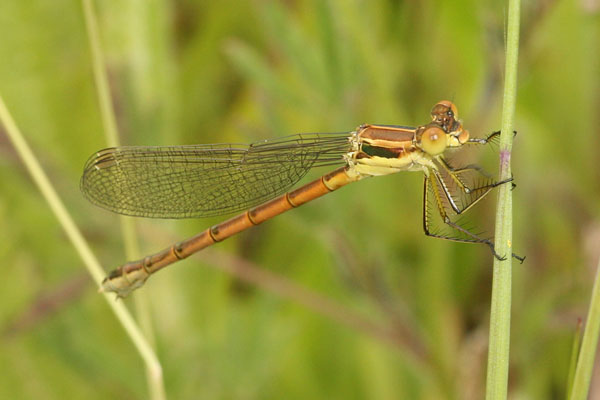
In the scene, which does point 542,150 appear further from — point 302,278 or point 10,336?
point 10,336

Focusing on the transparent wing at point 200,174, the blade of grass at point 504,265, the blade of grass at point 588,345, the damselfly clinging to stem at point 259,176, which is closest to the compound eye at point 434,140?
the damselfly clinging to stem at point 259,176

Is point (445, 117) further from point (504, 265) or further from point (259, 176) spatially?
point (504, 265)

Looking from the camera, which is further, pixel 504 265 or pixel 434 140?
pixel 434 140

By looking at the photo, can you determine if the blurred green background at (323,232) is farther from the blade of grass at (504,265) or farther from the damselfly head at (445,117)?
the blade of grass at (504,265)

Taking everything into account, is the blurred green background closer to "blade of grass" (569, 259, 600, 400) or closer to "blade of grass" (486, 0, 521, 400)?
"blade of grass" (486, 0, 521, 400)

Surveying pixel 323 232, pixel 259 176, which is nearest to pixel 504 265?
pixel 323 232

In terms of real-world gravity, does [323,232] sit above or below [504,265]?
above

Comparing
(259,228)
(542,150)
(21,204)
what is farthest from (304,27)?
(21,204)
